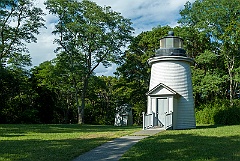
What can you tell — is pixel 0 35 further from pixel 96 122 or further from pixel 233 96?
pixel 233 96

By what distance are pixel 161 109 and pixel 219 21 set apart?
13.7m

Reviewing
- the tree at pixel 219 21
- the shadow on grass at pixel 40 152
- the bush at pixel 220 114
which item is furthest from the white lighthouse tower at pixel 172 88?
the tree at pixel 219 21

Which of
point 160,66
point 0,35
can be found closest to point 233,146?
point 160,66

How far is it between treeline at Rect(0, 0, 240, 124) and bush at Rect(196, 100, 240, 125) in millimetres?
75

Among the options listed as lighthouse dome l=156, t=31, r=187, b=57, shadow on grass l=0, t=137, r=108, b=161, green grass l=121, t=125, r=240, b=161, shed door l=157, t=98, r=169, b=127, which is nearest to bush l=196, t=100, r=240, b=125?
lighthouse dome l=156, t=31, r=187, b=57

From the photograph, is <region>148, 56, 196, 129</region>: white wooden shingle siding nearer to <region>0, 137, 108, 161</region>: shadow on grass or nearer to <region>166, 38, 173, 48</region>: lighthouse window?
<region>166, 38, 173, 48</region>: lighthouse window

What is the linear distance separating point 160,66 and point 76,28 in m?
13.6

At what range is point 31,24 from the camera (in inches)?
1049

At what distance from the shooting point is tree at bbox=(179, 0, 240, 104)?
2833 cm

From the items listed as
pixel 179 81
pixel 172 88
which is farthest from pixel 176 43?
Result: pixel 172 88

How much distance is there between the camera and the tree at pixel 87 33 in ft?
102

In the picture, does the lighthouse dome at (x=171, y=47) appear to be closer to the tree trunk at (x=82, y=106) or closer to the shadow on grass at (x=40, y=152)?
the shadow on grass at (x=40, y=152)

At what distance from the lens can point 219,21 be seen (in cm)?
2877

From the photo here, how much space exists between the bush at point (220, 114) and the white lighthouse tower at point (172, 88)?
6.76 meters
